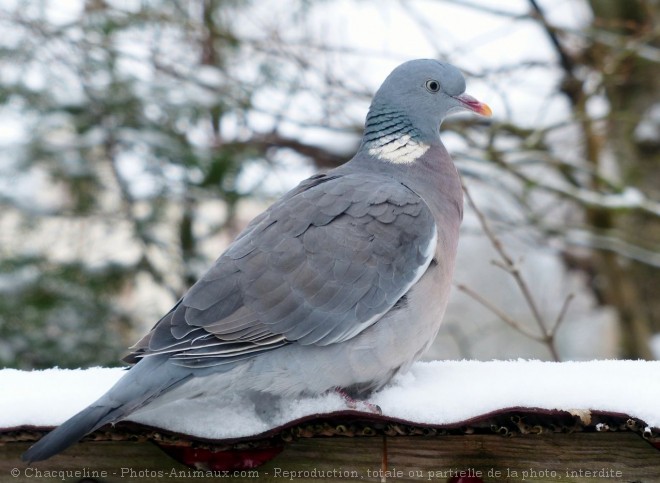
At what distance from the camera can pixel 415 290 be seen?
7.90 ft

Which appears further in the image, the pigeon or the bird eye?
the bird eye

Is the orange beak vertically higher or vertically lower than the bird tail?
higher

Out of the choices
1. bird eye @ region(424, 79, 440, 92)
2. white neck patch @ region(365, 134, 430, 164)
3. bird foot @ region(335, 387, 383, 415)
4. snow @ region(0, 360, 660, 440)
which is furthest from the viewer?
bird eye @ region(424, 79, 440, 92)

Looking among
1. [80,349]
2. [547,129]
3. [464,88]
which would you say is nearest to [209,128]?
[80,349]

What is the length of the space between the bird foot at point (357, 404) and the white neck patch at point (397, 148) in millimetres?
912

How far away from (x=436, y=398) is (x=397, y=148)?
1.15 m

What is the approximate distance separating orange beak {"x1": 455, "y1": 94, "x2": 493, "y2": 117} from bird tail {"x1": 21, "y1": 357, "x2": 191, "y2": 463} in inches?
62.8

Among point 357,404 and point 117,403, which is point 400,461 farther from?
point 117,403

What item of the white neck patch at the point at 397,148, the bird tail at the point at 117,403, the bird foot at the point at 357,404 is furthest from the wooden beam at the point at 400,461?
the white neck patch at the point at 397,148

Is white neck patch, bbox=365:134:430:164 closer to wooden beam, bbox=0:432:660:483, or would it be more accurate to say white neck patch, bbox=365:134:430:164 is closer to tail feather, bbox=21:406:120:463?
wooden beam, bbox=0:432:660:483

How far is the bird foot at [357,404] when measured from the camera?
6.89 feet

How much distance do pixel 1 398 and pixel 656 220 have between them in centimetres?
522

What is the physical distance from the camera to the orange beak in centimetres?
308

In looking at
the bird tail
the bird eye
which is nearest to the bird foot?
the bird tail
